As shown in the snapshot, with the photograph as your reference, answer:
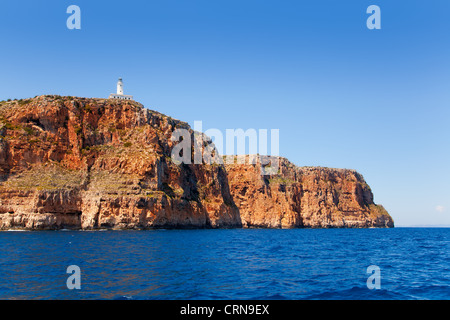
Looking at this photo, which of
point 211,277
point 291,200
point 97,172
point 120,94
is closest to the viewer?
point 211,277

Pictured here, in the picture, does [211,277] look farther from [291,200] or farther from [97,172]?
[291,200]

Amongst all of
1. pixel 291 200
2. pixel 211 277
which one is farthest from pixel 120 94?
pixel 211 277

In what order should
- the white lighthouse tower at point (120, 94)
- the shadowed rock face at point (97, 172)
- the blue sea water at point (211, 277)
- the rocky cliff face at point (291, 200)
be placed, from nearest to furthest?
the blue sea water at point (211, 277)
the shadowed rock face at point (97, 172)
the white lighthouse tower at point (120, 94)
the rocky cliff face at point (291, 200)

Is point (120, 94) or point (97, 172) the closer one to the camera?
point (97, 172)

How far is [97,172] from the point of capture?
99.9 metres

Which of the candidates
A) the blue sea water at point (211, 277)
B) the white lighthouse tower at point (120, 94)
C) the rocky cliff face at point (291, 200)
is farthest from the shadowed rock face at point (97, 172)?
the blue sea water at point (211, 277)

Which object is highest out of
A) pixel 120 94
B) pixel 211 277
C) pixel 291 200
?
pixel 120 94

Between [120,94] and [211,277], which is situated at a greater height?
[120,94]

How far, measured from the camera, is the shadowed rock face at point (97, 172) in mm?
86750

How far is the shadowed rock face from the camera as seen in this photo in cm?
8675

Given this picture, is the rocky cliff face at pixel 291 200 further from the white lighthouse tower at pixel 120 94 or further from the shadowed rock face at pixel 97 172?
the white lighthouse tower at pixel 120 94

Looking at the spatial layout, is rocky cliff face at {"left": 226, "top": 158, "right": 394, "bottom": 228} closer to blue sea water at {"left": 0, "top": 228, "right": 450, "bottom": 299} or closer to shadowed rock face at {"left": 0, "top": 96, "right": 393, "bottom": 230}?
shadowed rock face at {"left": 0, "top": 96, "right": 393, "bottom": 230}

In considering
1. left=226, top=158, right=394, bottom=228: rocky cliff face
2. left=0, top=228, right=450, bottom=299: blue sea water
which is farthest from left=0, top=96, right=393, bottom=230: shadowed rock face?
left=0, top=228, right=450, bottom=299: blue sea water

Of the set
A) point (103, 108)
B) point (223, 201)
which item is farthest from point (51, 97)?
point (223, 201)
